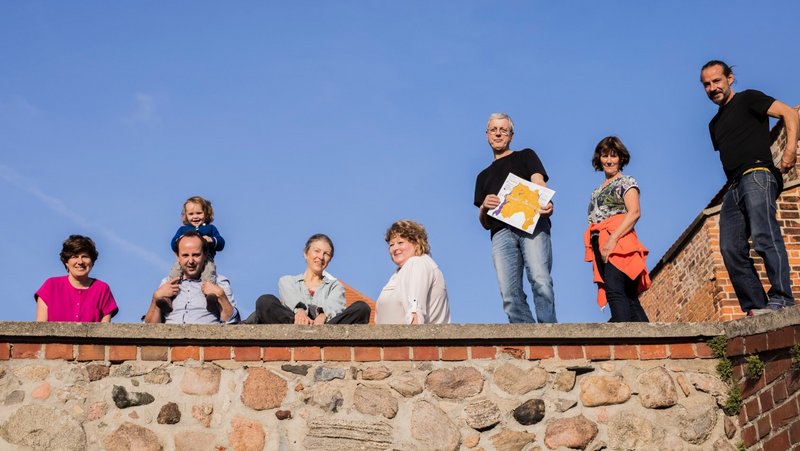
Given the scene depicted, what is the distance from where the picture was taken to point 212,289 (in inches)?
278

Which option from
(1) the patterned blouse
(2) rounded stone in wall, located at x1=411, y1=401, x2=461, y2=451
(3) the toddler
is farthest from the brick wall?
(3) the toddler

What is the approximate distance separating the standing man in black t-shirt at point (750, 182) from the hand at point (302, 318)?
2.81 metres

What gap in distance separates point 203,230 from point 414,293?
1.76m

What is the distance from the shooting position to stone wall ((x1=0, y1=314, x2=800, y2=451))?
247 inches

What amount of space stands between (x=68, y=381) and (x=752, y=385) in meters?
4.29

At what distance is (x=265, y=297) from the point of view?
22.8 ft

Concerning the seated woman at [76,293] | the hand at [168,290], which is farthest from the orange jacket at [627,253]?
the seated woman at [76,293]

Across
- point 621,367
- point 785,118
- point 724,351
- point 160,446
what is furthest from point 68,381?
point 785,118

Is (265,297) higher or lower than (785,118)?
lower

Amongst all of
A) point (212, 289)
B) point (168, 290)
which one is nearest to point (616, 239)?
point (212, 289)

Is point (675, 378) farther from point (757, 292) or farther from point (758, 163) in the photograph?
point (758, 163)

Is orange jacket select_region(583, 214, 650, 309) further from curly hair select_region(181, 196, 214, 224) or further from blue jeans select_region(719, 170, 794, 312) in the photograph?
curly hair select_region(181, 196, 214, 224)

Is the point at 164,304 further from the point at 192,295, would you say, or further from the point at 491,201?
the point at 491,201

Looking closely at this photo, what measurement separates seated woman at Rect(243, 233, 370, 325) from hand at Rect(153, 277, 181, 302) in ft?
1.76
